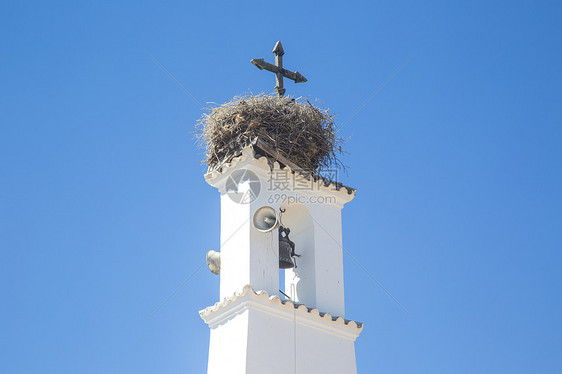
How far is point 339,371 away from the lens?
11992 mm

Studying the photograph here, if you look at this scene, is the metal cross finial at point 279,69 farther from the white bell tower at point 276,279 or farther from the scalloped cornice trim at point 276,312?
the scalloped cornice trim at point 276,312

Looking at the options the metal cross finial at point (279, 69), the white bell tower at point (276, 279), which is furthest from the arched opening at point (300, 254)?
the metal cross finial at point (279, 69)

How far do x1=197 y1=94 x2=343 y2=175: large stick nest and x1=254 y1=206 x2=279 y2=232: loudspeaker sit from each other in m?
0.98

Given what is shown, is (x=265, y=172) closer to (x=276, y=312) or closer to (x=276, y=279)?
(x=276, y=279)

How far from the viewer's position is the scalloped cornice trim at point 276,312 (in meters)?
11.8

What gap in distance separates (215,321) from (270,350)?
3.07 feet

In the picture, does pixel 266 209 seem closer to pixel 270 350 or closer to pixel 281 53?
pixel 270 350

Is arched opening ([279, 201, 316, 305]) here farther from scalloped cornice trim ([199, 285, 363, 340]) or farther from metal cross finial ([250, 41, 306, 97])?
metal cross finial ([250, 41, 306, 97])

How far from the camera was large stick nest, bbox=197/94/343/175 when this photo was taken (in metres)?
13.3

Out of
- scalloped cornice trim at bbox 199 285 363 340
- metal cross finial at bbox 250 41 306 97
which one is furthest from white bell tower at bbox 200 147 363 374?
metal cross finial at bbox 250 41 306 97

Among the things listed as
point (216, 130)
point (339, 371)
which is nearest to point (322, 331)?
point (339, 371)

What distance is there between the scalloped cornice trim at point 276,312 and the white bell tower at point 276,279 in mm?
12

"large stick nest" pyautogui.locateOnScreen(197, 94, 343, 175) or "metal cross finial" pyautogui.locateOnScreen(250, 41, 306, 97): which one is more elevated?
"metal cross finial" pyautogui.locateOnScreen(250, 41, 306, 97)

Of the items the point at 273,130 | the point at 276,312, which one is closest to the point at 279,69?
the point at 273,130
